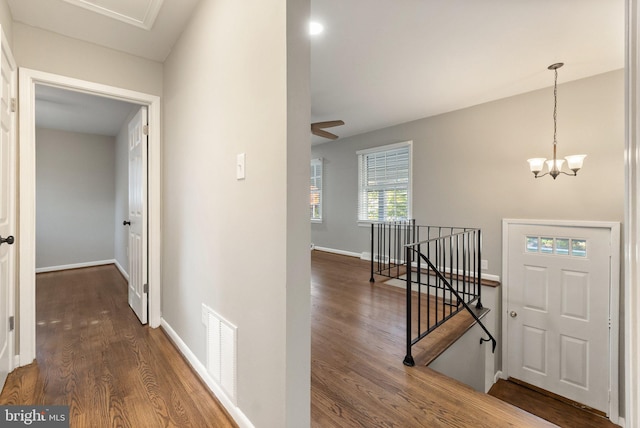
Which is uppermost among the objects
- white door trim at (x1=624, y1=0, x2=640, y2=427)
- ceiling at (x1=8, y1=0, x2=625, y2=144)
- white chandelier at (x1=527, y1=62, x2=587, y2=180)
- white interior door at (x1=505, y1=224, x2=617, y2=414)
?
ceiling at (x1=8, y1=0, x2=625, y2=144)

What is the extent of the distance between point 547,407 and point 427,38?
4.17 metres

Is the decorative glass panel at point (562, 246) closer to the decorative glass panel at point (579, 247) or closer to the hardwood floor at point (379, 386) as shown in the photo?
the decorative glass panel at point (579, 247)

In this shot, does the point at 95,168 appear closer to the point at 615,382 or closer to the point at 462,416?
the point at 462,416

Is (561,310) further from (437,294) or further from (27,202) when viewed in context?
(27,202)

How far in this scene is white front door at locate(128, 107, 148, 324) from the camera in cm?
257

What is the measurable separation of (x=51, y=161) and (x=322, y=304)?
529 cm

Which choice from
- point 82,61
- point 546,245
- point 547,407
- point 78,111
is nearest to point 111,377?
point 82,61

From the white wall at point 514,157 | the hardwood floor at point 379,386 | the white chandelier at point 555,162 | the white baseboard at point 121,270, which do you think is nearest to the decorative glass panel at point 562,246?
the white wall at point 514,157

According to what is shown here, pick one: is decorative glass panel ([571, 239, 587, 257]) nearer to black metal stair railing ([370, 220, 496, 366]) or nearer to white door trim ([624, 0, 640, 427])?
black metal stair railing ([370, 220, 496, 366])

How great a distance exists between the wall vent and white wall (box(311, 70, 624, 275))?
3.70 m

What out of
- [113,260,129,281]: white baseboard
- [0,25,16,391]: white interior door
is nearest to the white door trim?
[0,25,16,391]: white interior door

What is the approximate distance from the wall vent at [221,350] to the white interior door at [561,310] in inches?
145

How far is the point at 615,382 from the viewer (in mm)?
2906

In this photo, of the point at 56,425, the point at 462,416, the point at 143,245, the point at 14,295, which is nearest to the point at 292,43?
the point at 462,416
